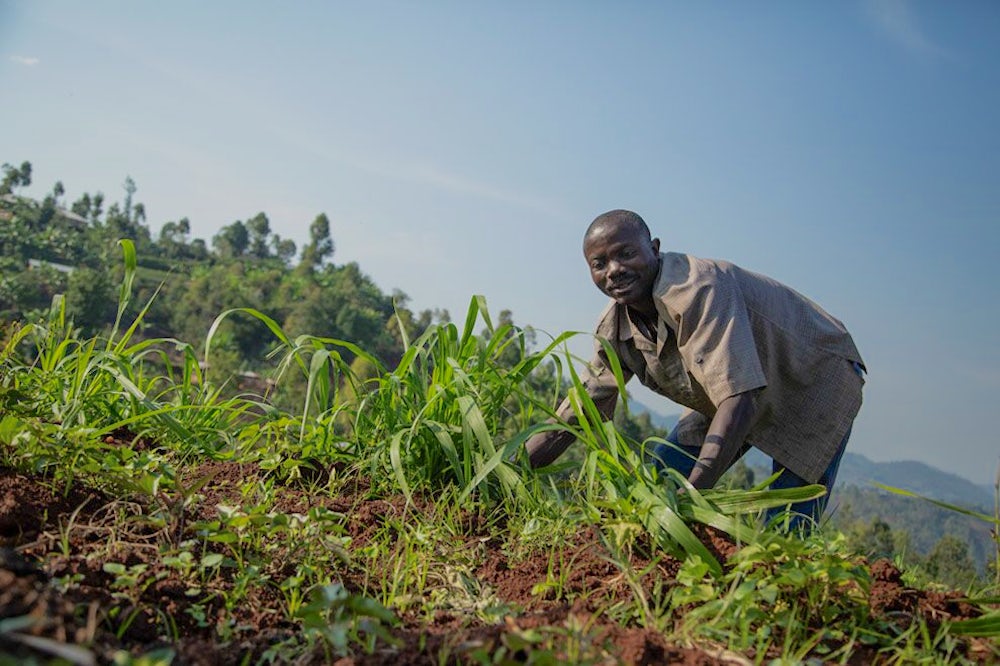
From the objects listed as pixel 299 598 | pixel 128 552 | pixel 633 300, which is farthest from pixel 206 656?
pixel 633 300

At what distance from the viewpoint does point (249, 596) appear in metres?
1.52

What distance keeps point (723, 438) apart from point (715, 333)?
1.26ft

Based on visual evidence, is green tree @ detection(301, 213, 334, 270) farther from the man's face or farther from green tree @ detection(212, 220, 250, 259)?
the man's face

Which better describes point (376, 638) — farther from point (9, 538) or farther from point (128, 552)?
point (9, 538)

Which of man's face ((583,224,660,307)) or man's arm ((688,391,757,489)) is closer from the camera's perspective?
man's arm ((688,391,757,489))

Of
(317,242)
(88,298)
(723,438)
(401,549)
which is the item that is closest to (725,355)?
(723,438)

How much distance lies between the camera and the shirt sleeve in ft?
7.83

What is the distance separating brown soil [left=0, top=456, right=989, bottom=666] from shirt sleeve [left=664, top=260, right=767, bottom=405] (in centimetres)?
70

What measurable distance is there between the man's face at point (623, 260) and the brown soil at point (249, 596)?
104 cm

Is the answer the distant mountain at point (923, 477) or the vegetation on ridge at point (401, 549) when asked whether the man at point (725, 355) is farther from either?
the distant mountain at point (923, 477)

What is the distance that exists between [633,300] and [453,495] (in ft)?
3.34

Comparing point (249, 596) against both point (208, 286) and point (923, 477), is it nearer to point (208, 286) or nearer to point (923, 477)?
point (208, 286)

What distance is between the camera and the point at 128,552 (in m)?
1.52

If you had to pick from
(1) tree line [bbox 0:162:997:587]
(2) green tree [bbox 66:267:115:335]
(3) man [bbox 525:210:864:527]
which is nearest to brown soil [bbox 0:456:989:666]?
(3) man [bbox 525:210:864:527]
